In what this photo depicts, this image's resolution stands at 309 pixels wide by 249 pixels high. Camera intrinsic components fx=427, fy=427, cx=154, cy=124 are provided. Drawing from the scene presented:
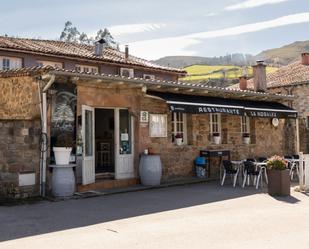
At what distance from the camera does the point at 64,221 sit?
25.4ft

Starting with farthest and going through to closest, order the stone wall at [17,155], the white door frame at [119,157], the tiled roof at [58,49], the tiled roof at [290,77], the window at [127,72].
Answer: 1. the window at [127,72]
2. the tiled roof at [290,77]
3. the tiled roof at [58,49]
4. the white door frame at [119,157]
5. the stone wall at [17,155]

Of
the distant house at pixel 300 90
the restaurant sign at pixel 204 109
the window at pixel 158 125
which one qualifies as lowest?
the window at pixel 158 125

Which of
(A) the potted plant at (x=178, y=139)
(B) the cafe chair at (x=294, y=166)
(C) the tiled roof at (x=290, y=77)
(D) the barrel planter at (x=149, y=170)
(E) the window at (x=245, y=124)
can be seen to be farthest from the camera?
(C) the tiled roof at (x=290, y=77)

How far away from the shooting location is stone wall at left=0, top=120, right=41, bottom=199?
10070mm

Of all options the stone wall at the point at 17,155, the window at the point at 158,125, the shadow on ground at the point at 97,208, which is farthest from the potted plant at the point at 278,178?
the stone wall at the point at 17,155

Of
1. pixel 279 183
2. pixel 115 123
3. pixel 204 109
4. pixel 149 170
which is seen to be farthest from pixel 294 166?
pixel 115 123

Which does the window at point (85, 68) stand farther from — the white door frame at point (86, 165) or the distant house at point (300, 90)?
Answer: the white door frame at point (86, 165)

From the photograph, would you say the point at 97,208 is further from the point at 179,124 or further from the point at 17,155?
the point at 179,124

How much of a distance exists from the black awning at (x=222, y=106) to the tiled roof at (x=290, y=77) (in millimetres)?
7944

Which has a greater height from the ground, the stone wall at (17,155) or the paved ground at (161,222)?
the stone wall at (17,155)

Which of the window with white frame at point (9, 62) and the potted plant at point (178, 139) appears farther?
the window with white frame at point (9, 62)

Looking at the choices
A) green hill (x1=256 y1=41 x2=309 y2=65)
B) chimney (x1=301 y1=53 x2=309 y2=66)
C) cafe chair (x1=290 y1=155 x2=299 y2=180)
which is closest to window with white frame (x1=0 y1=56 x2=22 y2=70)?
cafe chair (x1=290 y1=155 x2=299 y2=180)

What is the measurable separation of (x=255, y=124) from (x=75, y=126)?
8.59 meters

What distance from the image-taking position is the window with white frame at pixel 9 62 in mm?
20656
